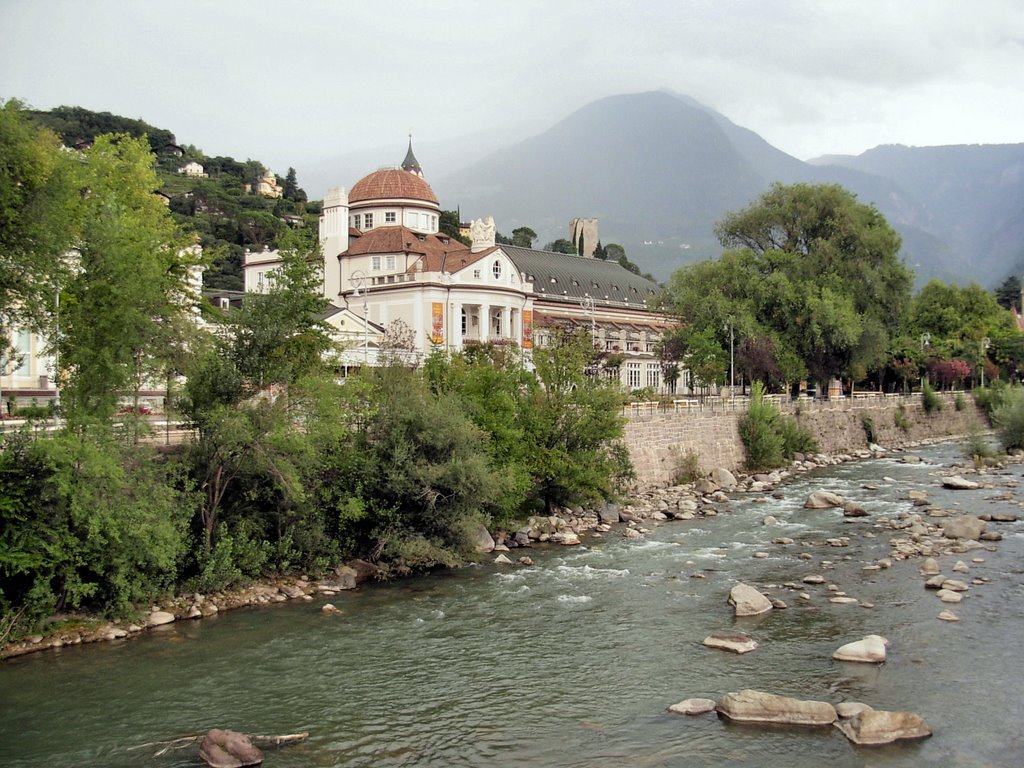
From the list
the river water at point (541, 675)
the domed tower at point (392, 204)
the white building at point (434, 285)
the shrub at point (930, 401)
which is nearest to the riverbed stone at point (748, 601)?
the river water at point (541, 675)

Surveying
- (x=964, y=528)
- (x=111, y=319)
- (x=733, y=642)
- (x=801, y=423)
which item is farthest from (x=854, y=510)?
(x=111, y=319)

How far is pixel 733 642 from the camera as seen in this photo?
19516 millimetres

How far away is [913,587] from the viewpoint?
24.1 m

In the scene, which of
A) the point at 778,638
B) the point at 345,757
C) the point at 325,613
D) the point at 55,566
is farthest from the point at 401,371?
the point at 345,757

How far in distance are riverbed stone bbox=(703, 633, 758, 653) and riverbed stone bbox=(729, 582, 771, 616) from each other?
195cm

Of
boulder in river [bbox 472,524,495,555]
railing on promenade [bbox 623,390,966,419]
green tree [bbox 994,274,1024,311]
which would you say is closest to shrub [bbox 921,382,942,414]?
railing on promenade [bbox 623,390,966,419]

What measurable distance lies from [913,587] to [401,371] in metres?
17.2

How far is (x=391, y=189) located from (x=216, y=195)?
66.4 metres

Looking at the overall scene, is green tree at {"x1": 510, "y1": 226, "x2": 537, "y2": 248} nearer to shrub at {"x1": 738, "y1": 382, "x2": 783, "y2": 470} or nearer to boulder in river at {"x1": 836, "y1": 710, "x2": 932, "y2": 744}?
shrub at {"x1": 738, "y1": 382, "x2": 783, "y2": 470}

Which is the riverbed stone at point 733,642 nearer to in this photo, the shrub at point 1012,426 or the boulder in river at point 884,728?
the boulder in river at point 884,728

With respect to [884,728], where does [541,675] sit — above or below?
below

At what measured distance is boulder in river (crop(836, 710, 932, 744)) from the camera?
14719 mm

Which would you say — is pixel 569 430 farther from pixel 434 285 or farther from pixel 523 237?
pixel 523 237

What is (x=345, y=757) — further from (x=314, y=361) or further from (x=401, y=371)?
(x=401, y=371)
